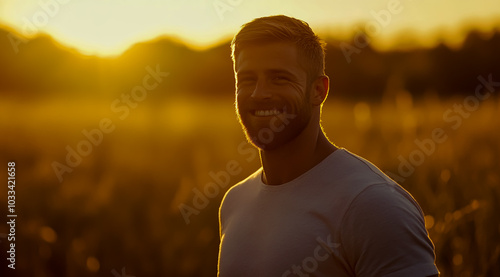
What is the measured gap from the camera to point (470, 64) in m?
22.0

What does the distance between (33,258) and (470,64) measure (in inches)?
800

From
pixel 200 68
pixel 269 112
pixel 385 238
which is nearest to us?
pixel 385 238

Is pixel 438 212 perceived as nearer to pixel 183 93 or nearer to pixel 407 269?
pixel 407 269

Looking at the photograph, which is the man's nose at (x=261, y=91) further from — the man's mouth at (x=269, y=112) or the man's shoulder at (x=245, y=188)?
the man's shoulder at (x=245, y=188)

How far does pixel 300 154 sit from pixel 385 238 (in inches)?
20.6

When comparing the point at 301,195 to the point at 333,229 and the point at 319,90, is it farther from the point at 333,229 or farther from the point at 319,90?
the point at 319,90

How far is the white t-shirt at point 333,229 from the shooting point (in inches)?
75.9

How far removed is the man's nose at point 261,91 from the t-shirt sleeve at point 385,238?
0.53 m

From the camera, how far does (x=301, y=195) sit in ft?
7.25

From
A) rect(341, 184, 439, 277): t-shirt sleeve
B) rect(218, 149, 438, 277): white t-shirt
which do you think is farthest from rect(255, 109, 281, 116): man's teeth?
rect(341, 184, 439, 277): t-shirt sleeve

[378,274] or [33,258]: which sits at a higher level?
[378,274]

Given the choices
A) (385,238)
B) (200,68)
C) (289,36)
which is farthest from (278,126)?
(200,68)

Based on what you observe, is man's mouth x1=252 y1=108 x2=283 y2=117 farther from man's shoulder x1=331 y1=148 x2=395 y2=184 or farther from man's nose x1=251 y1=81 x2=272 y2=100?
man's shoulder x1=331 y1=148 x2=395 y2=184

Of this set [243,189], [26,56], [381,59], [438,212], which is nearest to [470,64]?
[381,59]
